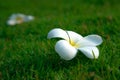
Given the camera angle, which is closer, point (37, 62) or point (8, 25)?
point (37, 62)

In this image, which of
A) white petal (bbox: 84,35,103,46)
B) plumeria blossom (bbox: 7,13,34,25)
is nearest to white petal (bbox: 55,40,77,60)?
white petal (bbox: 84,35,103,46)

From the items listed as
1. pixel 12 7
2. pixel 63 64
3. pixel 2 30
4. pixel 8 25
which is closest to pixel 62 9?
pixel 12 7

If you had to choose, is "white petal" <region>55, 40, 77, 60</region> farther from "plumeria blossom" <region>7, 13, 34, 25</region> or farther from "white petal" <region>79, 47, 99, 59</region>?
"plumeria blossom" <region>7, 13, 34, 25</region>

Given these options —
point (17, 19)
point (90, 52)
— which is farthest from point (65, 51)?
point (17, 19)

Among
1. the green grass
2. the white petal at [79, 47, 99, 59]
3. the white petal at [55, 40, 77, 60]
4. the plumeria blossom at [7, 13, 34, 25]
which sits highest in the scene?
the white petal at [55, 40, 77, 60]

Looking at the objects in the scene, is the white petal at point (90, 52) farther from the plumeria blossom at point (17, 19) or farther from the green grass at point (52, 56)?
the plumeria blossom at point (17, 19)

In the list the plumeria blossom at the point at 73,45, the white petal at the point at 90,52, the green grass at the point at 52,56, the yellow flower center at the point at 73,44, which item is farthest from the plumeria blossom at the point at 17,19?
Result: the white petal at the point at 90,52

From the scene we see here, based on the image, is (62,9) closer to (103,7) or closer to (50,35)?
(103,7)

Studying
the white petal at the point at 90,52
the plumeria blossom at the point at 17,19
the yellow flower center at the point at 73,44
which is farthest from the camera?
the plumeria blossom at the point at 17,19
